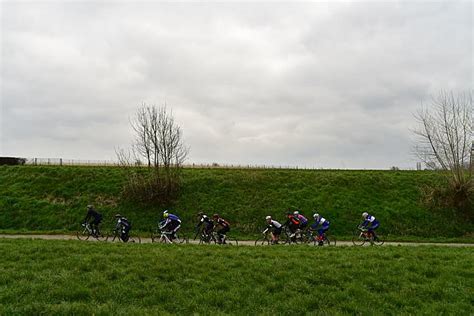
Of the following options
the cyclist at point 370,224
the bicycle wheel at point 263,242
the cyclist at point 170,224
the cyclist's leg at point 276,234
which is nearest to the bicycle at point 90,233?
the cyclist at point 170,224

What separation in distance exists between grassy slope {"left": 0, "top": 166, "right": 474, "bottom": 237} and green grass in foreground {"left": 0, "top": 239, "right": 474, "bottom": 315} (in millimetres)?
11916

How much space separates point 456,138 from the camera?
982 inches

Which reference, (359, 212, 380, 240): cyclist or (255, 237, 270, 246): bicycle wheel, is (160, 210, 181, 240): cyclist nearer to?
(255, 237, 270, 246): bicycle wheel

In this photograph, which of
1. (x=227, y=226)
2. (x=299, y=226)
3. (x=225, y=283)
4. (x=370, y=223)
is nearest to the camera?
(x=225, y=283)

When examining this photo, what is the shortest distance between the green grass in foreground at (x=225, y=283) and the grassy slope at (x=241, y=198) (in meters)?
11.9

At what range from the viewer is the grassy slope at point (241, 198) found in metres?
23.5

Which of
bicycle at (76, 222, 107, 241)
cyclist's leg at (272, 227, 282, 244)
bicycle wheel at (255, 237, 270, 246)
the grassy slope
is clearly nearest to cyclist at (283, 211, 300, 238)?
cyclist's leg at (272, 227, 282, 244)

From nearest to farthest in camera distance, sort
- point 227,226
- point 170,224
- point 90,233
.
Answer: point 227,226
point 170,224
point 90,233

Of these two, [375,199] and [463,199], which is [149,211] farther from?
[463,199]

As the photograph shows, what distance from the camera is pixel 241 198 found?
1041 inches

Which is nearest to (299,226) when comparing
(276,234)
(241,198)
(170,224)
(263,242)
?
(276,234)

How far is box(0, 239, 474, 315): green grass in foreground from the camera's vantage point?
7539 millimetres

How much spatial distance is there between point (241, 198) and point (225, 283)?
17706 millimetres

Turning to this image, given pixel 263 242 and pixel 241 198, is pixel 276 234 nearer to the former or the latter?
pixel 263 242
